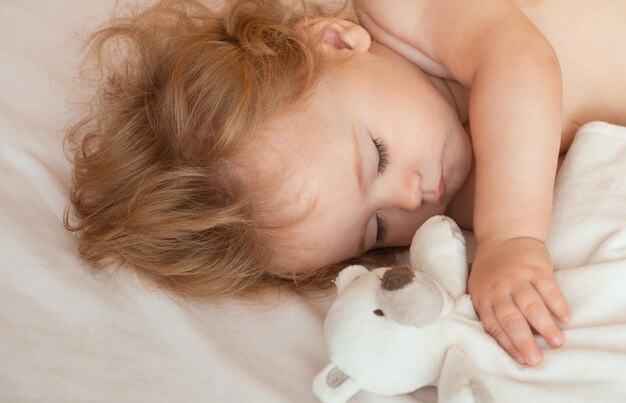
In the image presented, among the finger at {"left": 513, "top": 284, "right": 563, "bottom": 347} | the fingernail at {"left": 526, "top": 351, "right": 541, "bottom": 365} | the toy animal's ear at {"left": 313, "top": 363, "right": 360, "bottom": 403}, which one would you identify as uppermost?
the finger at {"left": 513, "top": 284, "right": 563, "bottom": 347}

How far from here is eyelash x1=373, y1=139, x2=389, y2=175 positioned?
105 cm

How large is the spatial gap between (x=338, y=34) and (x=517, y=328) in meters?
0.59

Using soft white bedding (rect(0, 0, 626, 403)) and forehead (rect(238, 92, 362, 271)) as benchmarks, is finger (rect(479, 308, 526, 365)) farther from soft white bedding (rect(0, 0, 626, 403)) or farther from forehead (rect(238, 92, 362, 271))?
forehead (rect(238, 92, 362, 271))

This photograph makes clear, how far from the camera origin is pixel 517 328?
0.79m

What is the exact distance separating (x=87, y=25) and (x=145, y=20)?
0.25 m

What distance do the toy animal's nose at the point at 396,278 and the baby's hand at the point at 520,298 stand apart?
0.12 metres

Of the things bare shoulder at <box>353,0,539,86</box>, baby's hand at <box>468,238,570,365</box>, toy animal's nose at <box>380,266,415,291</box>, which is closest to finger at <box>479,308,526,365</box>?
baby's hand at <box>468,238,570,365</box>

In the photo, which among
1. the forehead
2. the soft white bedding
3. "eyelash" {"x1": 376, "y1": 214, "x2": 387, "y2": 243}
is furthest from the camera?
"eyelash" {"x1": 376, "y1": 214, "x2": 387, "y2": 243}

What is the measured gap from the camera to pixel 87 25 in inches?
58.1

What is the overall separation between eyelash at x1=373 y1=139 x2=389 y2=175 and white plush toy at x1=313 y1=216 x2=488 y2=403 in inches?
10.3

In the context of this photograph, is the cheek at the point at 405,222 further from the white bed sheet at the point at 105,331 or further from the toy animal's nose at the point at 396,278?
the toy animal's nose at the point at 396,278

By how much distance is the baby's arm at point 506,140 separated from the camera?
0.81 metres

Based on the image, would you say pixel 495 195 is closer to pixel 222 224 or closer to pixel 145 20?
pixel 222 224

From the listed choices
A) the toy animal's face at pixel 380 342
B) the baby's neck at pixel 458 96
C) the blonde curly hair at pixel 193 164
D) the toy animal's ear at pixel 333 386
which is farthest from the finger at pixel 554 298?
the baby's neck at pixel 458 96
